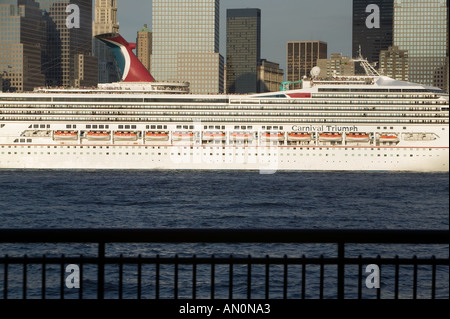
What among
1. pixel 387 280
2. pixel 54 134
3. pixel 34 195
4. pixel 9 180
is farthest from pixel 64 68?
pixel 387 280

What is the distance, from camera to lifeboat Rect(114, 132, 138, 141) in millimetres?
63906

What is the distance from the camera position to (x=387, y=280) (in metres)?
15.7

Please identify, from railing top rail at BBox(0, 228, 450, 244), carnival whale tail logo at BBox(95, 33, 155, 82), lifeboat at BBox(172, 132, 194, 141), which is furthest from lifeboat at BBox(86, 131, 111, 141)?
railing top rail at BBox(0, 228, 450, 244)

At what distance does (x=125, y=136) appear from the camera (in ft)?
210

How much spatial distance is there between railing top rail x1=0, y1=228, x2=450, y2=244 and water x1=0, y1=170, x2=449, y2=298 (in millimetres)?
8672

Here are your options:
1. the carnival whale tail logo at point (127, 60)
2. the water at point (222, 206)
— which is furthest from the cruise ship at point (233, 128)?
the carnival whale tail logo at point (127, 60)

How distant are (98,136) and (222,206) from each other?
32.4 meters

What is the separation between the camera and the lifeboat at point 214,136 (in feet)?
213

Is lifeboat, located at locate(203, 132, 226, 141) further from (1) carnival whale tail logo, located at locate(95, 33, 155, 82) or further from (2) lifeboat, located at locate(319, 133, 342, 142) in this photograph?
(1) carnival whale tail logo, located at locate(95, 33, 155, 82)

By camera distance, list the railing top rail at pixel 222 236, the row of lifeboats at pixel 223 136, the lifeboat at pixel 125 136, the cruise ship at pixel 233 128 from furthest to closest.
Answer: the row of lifeboats at pixel 223 136, the lifeboat at pixel 125 136, the cruise ship at pixel 233 128, the railing top rail at pixel 222 236

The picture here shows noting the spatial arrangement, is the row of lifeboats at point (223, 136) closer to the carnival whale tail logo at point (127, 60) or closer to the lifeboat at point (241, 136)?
the lifeboat at point (241, 136)

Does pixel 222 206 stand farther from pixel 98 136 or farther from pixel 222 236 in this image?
pixel 98 136

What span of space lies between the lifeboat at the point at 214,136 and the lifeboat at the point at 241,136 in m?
0.83
